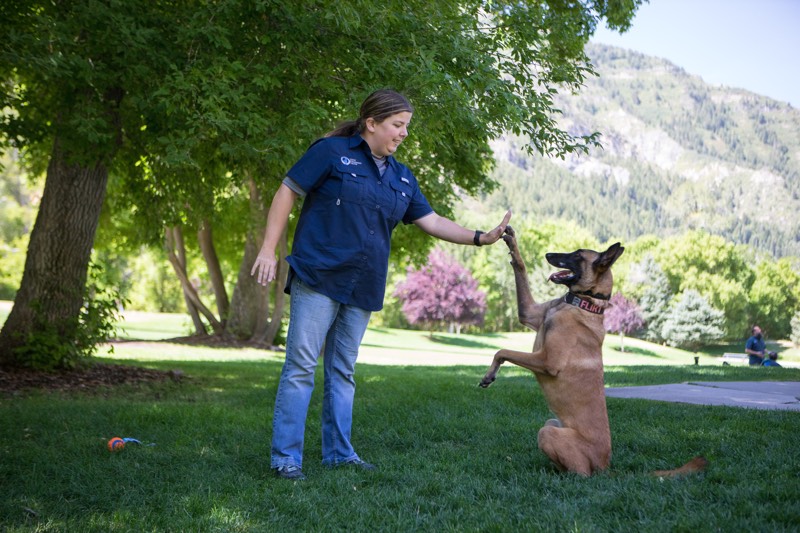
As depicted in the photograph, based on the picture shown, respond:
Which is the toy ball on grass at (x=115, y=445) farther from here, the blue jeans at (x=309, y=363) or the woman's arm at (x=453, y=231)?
the woman's arm at (x=453, y=231)

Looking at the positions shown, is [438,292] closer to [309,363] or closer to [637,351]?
[637,351]

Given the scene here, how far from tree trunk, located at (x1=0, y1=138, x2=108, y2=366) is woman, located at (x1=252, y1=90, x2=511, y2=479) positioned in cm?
598

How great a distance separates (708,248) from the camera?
68.9 metres

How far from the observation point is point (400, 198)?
4.30 metres

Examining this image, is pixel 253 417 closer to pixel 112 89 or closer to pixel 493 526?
pixel 493 526

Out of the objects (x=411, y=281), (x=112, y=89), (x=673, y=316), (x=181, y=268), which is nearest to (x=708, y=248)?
(x=673, y=316)

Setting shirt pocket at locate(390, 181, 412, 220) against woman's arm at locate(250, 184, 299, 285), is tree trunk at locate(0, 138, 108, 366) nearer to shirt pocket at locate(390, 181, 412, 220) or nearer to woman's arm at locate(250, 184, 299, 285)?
woman's arm at locate(250, 184, 299, 285)

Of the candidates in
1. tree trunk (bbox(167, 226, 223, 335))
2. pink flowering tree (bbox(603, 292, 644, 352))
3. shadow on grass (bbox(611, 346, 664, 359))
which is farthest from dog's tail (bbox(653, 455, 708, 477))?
pink flowering tree (bbox(603, 292, 644, 352))

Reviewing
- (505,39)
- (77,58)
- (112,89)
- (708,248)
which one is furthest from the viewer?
(708,248)

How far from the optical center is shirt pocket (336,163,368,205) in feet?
13.1

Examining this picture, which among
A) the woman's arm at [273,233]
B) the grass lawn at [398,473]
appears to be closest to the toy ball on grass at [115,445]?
the grass lawn at [398,473]

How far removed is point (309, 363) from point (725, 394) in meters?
5.87

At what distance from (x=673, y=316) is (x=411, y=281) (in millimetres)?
23901

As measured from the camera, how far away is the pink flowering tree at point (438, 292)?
4678 cm
